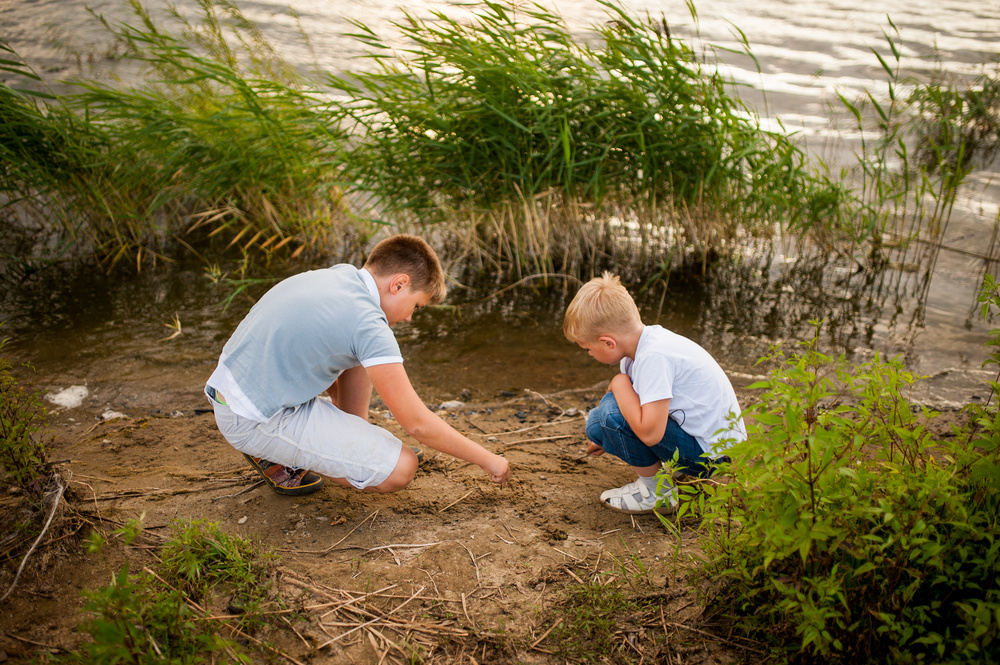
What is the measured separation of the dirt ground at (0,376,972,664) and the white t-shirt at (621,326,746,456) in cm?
43

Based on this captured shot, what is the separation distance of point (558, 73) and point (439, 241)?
1828mm

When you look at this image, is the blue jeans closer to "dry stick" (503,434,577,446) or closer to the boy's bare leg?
"dry stick" (503,434,577,446)

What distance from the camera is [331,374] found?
2434 mm

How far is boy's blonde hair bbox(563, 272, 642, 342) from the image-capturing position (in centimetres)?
235

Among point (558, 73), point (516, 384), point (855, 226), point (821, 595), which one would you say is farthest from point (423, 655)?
point (855, 226)

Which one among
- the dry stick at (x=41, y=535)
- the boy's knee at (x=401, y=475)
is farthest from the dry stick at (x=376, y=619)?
the dry stick at (x=41, y=535)

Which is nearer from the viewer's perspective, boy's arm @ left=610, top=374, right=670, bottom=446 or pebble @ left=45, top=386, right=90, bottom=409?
boy's arm @ left=610, top=374, right=670, bottom=446

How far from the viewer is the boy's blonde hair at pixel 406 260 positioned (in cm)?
238

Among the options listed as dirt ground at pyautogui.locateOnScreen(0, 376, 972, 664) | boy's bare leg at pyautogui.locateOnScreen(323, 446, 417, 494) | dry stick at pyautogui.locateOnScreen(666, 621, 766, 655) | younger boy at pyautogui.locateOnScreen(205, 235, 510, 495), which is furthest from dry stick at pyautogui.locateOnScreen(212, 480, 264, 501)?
dry stick at pyautogui.locateOnScreen(666, 621, 766, 655)

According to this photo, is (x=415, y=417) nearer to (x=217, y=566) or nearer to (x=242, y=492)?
(x=217, y=566)

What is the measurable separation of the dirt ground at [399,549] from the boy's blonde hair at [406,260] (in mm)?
919

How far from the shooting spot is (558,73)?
4.56m

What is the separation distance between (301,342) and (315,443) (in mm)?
405

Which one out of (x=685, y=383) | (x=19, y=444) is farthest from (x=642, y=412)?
(x=19, y=444)
